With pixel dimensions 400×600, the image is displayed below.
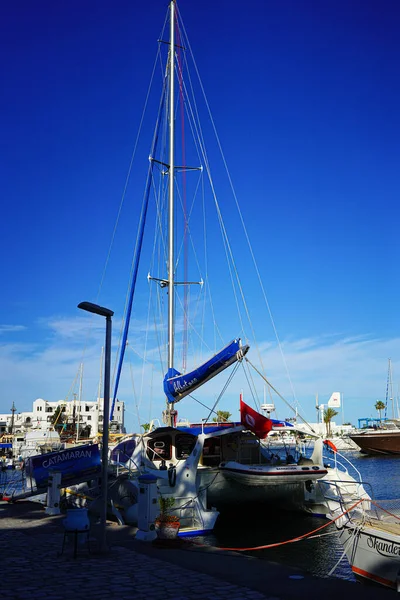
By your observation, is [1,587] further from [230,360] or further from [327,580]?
[230,360]

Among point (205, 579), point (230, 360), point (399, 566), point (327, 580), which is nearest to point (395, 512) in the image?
point (399, 566)

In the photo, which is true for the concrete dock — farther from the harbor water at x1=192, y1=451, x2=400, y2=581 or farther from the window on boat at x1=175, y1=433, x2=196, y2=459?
the window on boat at x1=175, y1=433, x2=196, y2=459

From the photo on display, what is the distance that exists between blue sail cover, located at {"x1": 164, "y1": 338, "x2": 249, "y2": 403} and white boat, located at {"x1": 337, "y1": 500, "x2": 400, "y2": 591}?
7.30 metres

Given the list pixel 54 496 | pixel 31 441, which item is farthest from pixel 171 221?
pixel 31 441

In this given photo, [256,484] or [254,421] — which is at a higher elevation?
[254,421]

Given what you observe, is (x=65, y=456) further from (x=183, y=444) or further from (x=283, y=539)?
(x=283, y=539)

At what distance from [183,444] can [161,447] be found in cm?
95

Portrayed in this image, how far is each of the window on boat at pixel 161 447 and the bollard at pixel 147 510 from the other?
29.7 feet

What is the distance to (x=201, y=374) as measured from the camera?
2073 centimetres

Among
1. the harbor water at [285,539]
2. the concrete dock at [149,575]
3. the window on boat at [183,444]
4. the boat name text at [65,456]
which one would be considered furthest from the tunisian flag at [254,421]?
the concrete dock at [149,575]

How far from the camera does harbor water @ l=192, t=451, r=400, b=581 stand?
15.3 meters

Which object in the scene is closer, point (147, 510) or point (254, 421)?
point (147, 510)

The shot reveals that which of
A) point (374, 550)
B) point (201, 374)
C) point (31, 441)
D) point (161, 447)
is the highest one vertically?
point (201, 374)

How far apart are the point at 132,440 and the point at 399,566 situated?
47.2 feet
